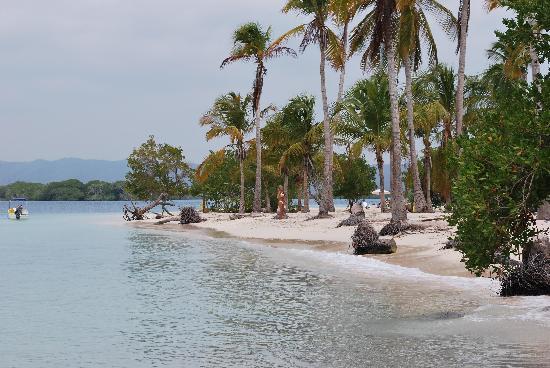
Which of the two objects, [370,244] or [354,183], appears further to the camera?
[354,183]

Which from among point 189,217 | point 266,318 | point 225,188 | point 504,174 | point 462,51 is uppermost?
point 462,51

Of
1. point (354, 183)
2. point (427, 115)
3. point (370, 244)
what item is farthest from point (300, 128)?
point (370, 244)

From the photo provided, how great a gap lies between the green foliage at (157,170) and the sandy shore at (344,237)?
3183 centimetres

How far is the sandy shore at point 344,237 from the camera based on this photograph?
20.3 meters

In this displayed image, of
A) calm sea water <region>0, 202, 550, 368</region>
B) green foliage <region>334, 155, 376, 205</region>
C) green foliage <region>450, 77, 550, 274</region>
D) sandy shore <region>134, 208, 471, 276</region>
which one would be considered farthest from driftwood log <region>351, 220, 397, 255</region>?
green foliage <region>334, 155, 376, 205</region>

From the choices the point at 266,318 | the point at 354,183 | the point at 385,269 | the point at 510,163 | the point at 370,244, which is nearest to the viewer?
the point at 510,163

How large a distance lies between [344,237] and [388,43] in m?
8.64

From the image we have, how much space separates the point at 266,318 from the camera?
498 inches

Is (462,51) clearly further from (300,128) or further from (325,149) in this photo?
(300,128)

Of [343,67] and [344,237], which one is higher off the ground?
[343,67]

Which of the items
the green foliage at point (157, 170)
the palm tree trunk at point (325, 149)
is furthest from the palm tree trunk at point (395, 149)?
the green foliage at point (157, 170)

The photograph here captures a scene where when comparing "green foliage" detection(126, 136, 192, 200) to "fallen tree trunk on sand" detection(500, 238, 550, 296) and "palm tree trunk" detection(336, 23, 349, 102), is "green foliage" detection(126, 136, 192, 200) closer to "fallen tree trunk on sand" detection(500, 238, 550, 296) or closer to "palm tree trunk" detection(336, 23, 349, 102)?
"palm tree trunk" detection(336, 23, 349, 102)

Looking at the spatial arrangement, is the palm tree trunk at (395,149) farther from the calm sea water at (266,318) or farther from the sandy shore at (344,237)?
the calm sea water at (266,318)

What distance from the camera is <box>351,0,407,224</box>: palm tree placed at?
2922 cm
